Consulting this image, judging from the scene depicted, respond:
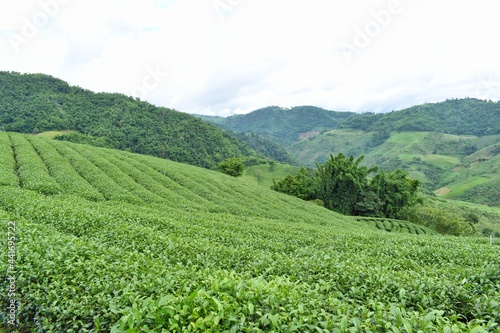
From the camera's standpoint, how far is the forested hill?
106375mm

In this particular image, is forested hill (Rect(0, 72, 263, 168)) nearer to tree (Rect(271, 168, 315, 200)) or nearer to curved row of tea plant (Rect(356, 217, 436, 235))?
tree (Rect(271, 168, 315, 200))

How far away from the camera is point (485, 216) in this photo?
300 ft

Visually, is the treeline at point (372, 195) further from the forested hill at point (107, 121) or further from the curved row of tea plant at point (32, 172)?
the forested hill at point (107, 121)

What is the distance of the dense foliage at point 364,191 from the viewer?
55.7 metres

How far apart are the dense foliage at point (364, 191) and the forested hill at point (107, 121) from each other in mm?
61238

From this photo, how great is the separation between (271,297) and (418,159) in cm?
20334

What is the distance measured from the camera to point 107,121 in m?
122

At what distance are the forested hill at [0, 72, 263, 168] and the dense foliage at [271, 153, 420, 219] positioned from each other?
61238 mm

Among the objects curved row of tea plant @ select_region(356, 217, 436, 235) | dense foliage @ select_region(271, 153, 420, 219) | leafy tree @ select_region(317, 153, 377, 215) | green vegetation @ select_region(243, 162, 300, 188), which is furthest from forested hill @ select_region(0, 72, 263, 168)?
curved row of tea plant @ select_region(356, 217, 436, 235)

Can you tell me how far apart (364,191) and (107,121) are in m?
105

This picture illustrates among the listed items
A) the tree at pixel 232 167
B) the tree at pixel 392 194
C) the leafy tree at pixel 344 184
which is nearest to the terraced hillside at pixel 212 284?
the leafy tree at pixel 344 184

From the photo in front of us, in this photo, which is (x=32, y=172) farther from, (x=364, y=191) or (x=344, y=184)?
(x=364, y=191)

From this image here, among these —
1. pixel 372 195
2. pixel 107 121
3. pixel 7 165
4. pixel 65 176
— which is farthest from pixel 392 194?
pixel 107 121

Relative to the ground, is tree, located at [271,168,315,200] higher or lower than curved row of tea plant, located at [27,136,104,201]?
lower
